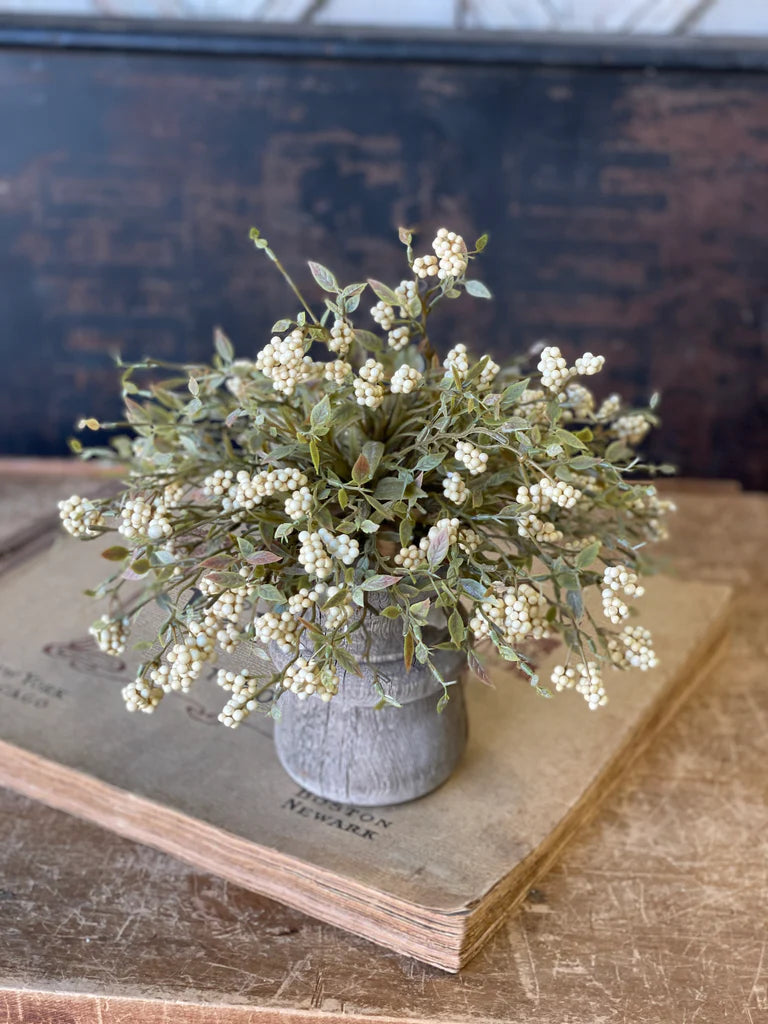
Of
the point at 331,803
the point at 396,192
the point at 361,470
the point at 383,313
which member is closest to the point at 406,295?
the point at 383,313

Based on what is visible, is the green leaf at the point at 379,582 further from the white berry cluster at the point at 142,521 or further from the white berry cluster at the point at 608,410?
the white berry cluster at the point at 608,410

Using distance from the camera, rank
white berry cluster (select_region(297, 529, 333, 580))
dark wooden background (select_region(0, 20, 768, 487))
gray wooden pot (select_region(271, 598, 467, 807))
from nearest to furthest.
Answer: white berry cluster (select_region(297, 529, 333, 580)) < gray wooden pot (select_region(271, 598, 467, 807)) < dark wooden background (select_region(0, 20, 768, 487))

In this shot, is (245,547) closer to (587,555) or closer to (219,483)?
(219,483)

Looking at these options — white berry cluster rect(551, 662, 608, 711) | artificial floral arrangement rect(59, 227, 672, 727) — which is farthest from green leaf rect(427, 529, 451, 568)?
white berry cluster rect(551, 662, 608, 711)

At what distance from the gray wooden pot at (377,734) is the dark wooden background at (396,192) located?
1.17m

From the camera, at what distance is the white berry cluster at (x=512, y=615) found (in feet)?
1.94

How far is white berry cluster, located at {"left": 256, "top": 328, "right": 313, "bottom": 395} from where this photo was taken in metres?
0.59

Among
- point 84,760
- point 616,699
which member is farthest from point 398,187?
point 84,760

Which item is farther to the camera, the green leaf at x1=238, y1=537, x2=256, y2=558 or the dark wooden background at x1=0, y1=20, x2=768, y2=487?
the dark wooden background at x1=0, y1=20, x2=768, y2=487

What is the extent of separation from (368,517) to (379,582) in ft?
0.19

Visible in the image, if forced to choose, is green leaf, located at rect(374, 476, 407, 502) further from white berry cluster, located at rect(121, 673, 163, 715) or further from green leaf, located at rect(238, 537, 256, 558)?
white berry cluster, located at rect(121, 673, 163, 715)

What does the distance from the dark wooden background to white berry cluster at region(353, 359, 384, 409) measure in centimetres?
119

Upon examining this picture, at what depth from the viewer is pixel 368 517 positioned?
24.8 inches

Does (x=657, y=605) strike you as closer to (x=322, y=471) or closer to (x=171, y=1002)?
(x=322, y=471)
